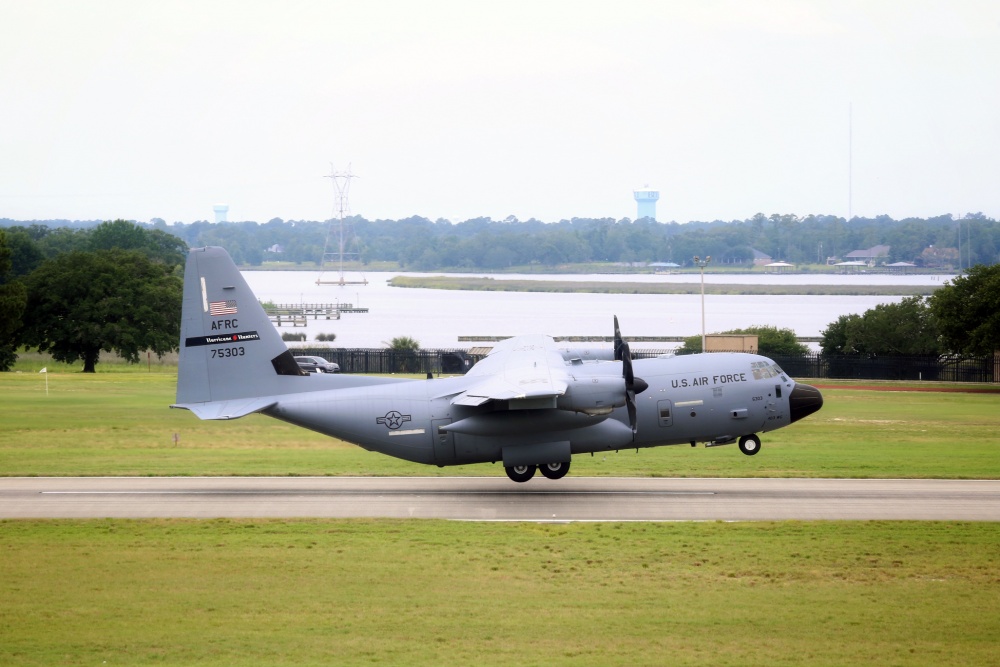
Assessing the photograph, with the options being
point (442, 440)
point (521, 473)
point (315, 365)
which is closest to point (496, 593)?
point (442, 440)

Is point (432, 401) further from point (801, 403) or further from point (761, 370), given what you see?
point (801, 403)

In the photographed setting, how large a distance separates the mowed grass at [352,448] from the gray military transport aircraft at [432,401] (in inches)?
143

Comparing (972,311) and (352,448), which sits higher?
(972,311)

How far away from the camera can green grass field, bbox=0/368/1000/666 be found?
16.0 m

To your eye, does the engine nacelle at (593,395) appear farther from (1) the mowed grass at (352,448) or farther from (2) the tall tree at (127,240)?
(2) the tall tree at (127,240)

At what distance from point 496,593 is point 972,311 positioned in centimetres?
6188

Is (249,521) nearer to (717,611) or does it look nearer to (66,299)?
(717,611)

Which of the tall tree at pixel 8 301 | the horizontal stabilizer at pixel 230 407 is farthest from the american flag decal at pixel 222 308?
the tall tree at pixel 8 301

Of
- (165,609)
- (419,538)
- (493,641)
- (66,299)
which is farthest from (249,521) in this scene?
(66,299)

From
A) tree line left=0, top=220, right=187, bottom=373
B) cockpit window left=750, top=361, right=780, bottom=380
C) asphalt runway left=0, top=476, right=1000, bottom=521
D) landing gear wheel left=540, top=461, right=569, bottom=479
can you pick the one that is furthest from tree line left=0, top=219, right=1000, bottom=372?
landing gear wheel left=540, top=461, right=569, bottom=479

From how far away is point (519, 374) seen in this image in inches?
1069

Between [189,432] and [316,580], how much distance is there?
25777 mm

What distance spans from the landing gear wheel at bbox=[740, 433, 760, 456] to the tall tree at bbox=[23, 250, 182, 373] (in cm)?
6865

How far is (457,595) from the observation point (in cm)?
1941
